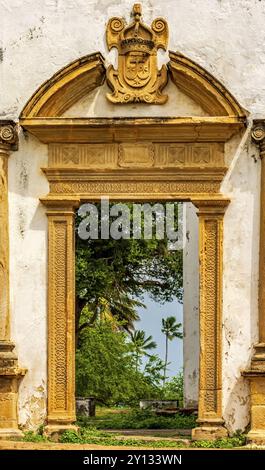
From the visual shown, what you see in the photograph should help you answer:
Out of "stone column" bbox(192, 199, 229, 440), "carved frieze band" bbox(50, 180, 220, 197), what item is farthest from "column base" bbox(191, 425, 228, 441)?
"carved frieze band" bbox(50, 180, 220, 197)

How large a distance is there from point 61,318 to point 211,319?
1.76 metres

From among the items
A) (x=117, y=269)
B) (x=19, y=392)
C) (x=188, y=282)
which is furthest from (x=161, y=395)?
(x=19, y=392)

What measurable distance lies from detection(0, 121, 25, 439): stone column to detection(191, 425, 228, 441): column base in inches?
81.1

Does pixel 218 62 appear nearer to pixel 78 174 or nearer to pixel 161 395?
pixel 78 174

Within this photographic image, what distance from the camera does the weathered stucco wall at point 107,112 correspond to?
13375 millimetres

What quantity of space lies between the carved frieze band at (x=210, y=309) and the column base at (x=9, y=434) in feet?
6.91

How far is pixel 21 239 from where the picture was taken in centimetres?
1359

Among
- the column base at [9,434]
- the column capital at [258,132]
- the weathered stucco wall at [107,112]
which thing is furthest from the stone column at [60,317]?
the column capital at [258,132]

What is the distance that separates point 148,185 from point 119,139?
0.64m

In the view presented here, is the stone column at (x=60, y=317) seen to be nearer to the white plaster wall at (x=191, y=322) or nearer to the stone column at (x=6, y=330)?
the stone column at (x=6, y=330)

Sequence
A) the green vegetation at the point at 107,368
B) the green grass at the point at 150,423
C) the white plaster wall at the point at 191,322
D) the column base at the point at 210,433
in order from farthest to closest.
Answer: the green vegetation at the point at 107,368
the white plaster wall at the point at 191,322
the green grass at the point at 150,423
the column base at the point at 210,433

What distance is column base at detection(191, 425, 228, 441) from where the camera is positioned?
13.2 meters

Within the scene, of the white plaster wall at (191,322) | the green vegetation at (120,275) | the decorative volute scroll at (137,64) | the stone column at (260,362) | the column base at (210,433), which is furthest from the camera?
the green vegetation at (120,275)
